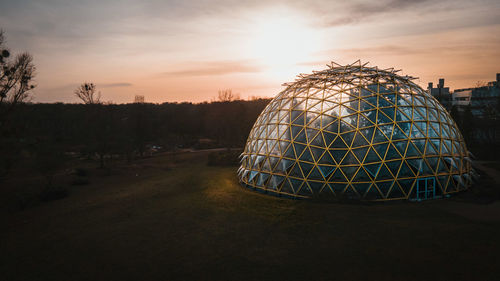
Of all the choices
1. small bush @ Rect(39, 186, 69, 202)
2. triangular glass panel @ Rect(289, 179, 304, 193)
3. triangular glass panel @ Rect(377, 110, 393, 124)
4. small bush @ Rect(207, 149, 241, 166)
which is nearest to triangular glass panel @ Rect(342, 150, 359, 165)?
triangular glass panel @ Rect(377, 110, 393, 124)

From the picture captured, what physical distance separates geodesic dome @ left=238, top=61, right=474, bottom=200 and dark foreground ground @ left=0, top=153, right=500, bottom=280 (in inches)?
52.5

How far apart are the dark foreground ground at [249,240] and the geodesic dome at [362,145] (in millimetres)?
1334

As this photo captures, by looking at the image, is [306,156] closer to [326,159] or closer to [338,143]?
[326,159]

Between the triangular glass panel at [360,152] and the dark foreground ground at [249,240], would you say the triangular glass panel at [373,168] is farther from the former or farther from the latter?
the dark foreground ground at [249,240]

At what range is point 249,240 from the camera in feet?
43.3

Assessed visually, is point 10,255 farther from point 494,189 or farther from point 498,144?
point 498,144

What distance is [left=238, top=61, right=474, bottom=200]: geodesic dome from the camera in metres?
17.4

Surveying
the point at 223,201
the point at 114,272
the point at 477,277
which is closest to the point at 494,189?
the point at 477,277

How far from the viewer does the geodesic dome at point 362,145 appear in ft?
57.0

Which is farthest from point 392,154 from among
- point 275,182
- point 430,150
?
point 275,182

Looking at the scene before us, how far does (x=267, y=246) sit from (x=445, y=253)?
8.25m

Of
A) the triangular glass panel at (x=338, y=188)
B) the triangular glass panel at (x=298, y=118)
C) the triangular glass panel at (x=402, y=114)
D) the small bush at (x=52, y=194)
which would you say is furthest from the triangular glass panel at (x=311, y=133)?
the small bush at (x=52, y=194)

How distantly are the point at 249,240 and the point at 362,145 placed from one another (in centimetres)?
1067

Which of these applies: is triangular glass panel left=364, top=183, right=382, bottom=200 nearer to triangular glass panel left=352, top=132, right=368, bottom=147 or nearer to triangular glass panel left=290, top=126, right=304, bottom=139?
triangular glass panel left=352, top=132, right=368, bottom=147
